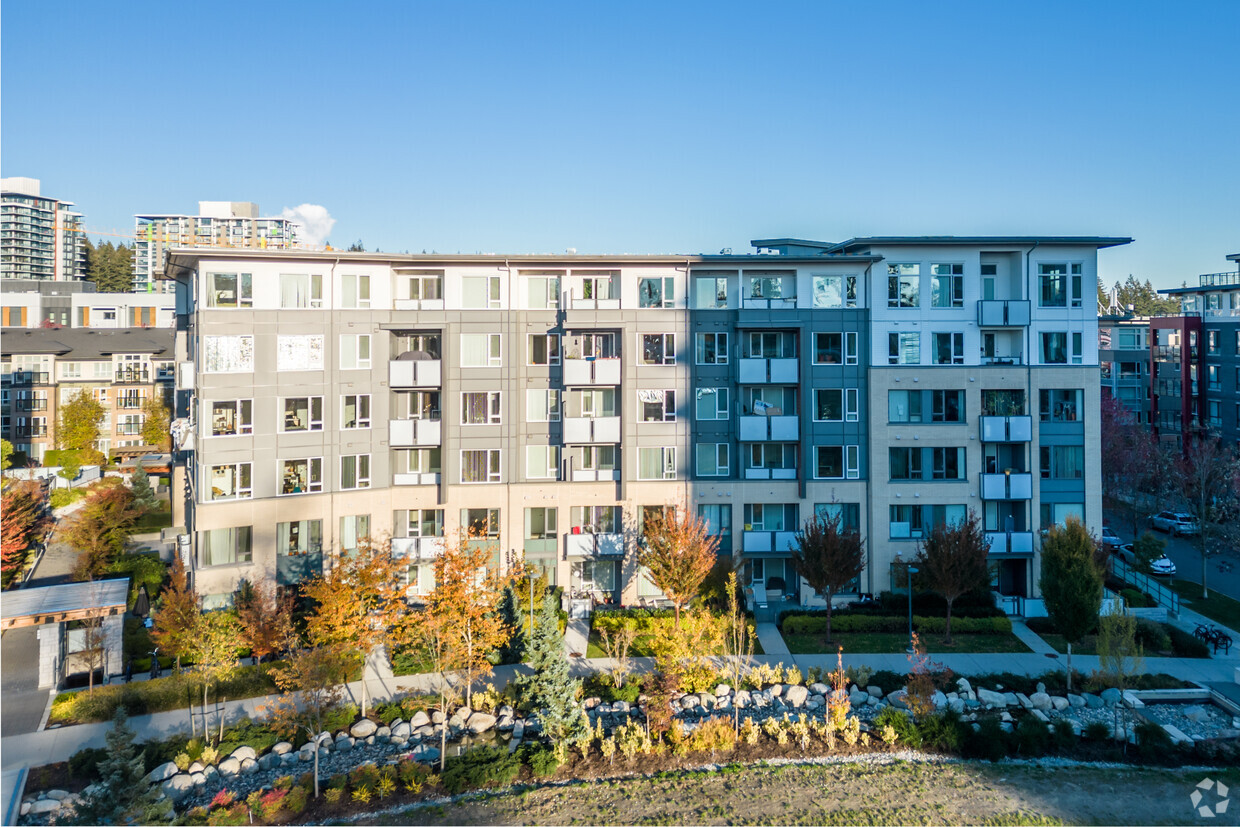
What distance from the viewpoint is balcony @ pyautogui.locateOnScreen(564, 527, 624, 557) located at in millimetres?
37281

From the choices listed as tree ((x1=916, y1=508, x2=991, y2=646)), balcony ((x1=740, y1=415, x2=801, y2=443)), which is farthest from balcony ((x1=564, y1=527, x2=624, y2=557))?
tree ((x1=916, y1=508, x2=991, y2=646))

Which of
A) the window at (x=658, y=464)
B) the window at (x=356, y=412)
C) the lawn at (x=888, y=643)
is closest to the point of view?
the lawn at (x=888, y=643)

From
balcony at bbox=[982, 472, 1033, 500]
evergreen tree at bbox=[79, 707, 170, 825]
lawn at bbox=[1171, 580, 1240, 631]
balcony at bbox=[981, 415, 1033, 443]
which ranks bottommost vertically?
lawn at bbox=[1171, 580, 1240, 631]

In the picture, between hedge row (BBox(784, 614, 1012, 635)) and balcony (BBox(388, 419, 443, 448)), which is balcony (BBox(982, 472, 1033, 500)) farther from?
balcony (BBox(388, 419, 443, 448))

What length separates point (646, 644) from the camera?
30484 millimetres

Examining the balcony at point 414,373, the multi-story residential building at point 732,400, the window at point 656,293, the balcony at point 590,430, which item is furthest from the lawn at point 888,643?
the balcony at point 414,373

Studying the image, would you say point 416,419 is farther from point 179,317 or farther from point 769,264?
point 769,264

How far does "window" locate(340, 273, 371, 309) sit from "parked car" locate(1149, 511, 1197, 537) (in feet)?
171

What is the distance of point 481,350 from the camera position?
3744cm

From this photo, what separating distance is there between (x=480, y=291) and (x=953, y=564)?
24.1 metres

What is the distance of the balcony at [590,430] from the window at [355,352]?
9.48m

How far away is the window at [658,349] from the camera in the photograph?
3806cm

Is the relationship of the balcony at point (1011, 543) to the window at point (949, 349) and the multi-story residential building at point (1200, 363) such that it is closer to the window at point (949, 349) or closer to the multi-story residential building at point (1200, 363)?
the window at point (949, 349)

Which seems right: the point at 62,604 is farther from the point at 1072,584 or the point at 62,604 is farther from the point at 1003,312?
the point at 1003,312
